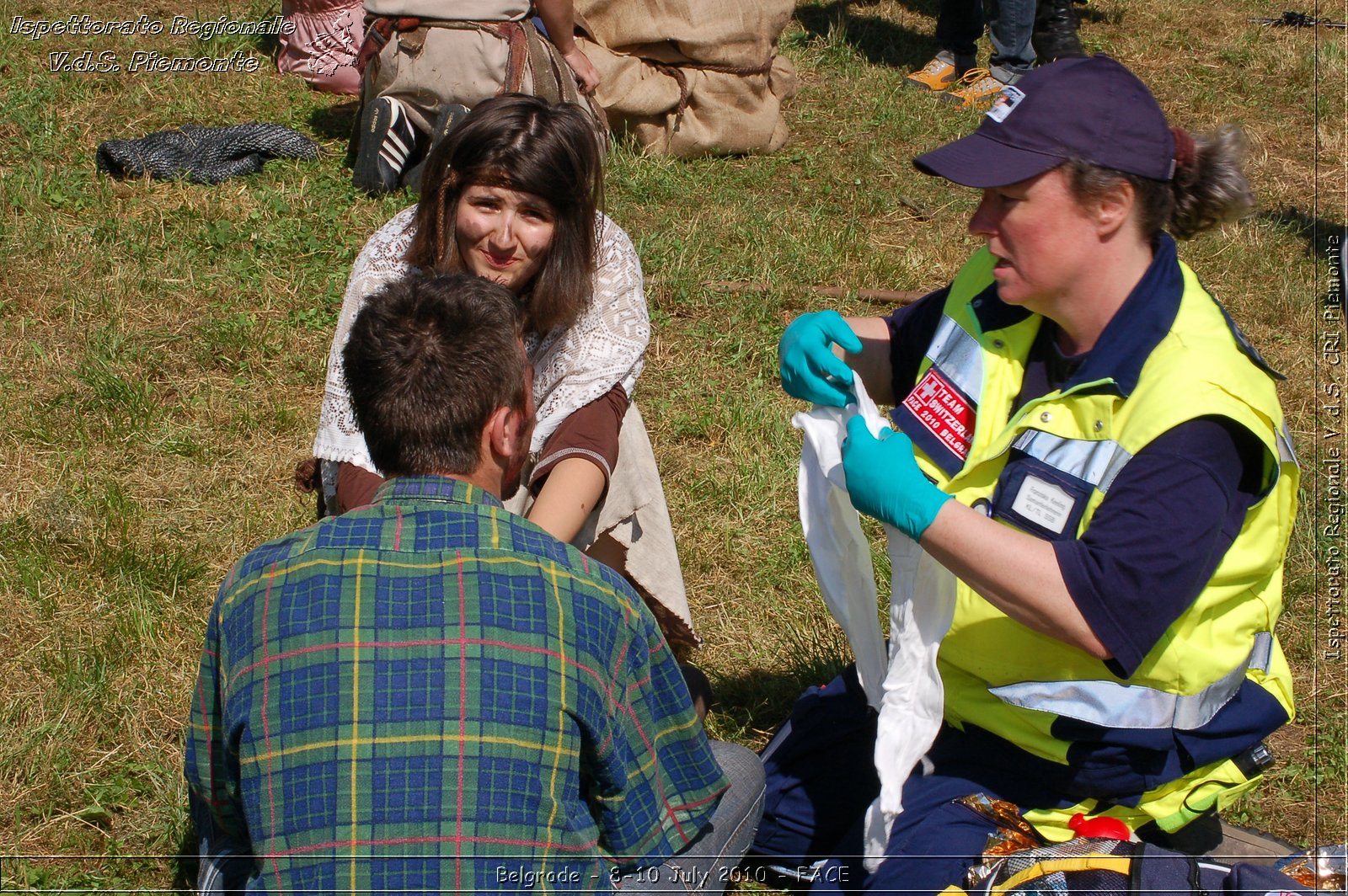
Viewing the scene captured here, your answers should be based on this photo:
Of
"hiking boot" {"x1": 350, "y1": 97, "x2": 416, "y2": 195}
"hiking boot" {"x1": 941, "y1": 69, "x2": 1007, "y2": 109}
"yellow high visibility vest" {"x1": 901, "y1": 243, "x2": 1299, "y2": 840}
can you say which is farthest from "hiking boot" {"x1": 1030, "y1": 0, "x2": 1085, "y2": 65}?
"yellow high visibility vest" {"x1": 901, "y1": 243, "x2": 1299, "y2": 840}

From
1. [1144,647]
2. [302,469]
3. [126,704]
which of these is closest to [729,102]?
[302,469]

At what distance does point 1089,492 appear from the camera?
79.7 inches

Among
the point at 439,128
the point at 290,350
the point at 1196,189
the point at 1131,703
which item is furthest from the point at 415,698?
the point at 439,128

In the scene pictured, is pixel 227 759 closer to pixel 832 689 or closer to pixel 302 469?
pixel 832 689

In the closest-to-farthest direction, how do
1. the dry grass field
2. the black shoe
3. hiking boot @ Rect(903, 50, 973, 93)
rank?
the dry grass field, the black shoe, hiking boot @ Rect(903, 50, 973, 93)

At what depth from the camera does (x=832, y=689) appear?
272cm

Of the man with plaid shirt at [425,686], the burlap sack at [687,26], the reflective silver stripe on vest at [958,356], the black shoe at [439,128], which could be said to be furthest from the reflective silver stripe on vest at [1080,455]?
the burlap sack at [687,26]

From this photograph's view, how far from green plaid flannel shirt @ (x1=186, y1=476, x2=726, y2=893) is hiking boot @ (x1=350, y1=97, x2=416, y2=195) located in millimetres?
3645

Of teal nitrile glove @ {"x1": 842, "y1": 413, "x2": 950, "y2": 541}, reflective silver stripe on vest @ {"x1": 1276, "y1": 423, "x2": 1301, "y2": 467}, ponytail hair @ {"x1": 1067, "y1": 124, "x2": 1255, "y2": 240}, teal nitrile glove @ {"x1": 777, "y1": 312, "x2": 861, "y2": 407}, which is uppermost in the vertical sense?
ponytail hair @ {"x1": 1067, "y1": 124, "x2": 1255, "y2": 240}

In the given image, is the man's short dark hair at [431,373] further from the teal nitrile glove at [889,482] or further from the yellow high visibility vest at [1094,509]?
the yellow high visibility vest at [1094,509]

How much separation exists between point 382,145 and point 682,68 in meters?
1.49

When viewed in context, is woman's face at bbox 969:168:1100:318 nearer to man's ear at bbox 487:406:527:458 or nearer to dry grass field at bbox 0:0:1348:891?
man's ear at bbox 487:406:527:458

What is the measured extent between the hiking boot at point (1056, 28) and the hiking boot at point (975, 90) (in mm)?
386

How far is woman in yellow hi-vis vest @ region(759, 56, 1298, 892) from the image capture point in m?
1.94
